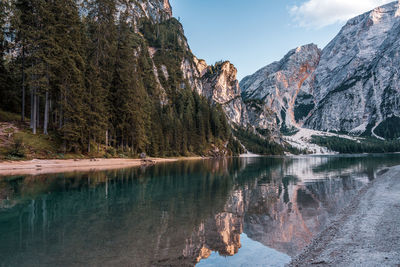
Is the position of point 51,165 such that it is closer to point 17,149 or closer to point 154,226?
point 17,149

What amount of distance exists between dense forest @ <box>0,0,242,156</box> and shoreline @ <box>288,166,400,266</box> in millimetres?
45840

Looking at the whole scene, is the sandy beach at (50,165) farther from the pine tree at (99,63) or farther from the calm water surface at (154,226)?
the calm water surface at (154,226)

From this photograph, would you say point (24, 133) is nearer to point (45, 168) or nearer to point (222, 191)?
point (45, 168)

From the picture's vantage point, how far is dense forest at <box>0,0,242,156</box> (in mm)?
44812

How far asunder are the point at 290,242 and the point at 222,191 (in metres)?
13.7

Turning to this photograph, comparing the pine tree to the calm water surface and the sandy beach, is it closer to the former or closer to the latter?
the sandy beach

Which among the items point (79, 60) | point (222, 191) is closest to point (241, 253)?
point (222, 191)

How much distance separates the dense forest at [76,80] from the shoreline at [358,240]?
45.8 meters

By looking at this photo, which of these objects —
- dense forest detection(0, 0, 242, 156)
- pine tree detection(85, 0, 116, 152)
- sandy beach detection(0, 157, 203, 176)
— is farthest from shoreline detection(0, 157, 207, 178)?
pine tree detection(85, 0, 116, 152)

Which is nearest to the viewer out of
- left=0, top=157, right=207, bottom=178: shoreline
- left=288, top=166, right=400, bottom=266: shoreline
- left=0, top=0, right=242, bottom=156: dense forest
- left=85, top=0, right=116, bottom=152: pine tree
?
left=288, top=166, right=400, bottom=266: shoreline

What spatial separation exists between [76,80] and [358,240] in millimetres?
53832

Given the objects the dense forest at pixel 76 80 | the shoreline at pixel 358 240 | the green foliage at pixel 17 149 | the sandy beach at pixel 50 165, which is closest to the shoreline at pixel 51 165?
the sandy beach at pixel 50 165

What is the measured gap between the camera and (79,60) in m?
52.3

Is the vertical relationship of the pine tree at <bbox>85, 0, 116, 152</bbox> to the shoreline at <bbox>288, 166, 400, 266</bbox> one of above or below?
above
